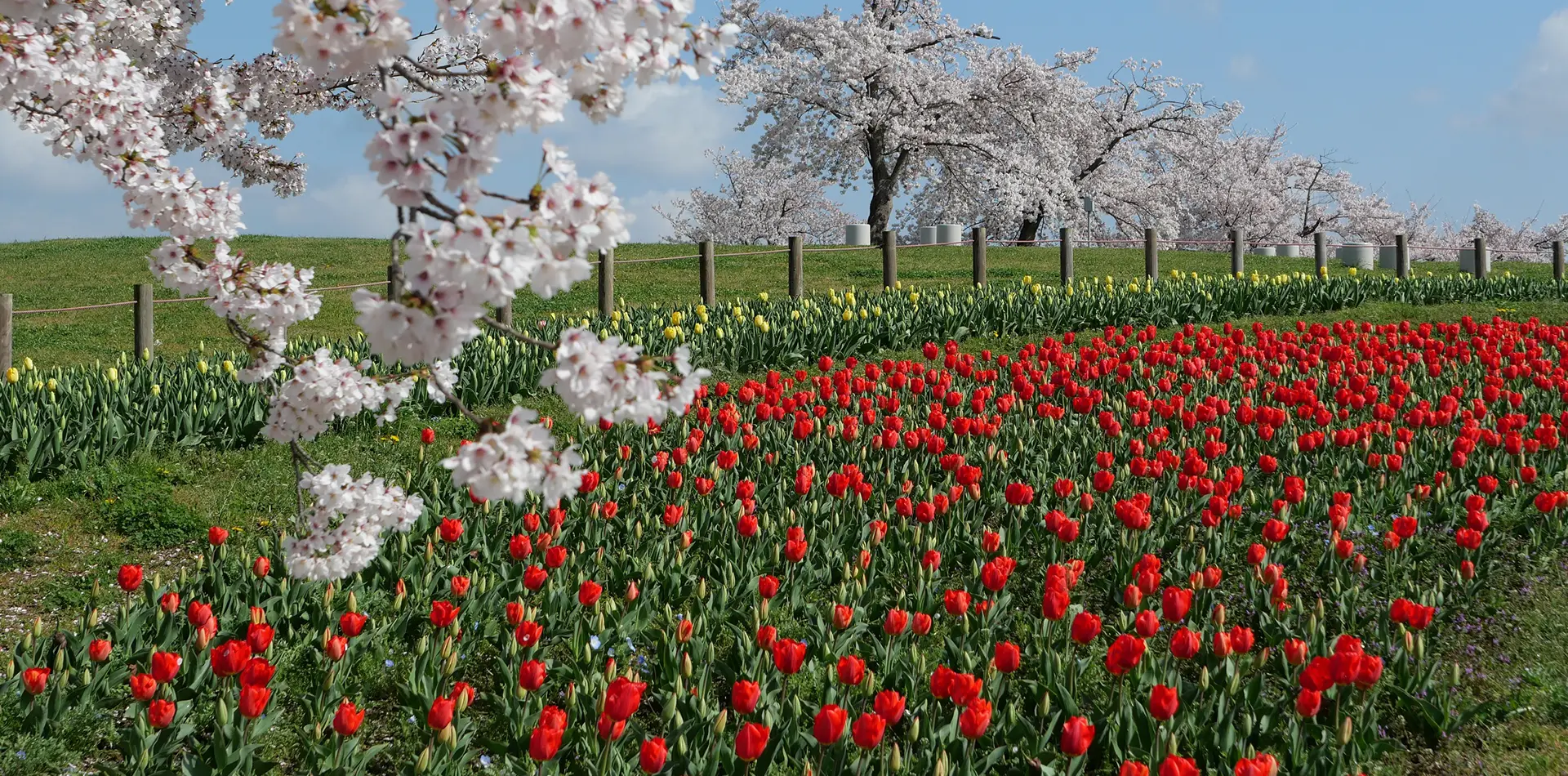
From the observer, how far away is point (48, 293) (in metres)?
22.3

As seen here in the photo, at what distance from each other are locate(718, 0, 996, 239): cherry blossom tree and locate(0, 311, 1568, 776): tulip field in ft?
74.9

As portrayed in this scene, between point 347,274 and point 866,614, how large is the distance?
20735 mm

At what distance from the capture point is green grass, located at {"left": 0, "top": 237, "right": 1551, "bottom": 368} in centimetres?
1758

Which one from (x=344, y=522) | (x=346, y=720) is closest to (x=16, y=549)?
(x=344, y=522)

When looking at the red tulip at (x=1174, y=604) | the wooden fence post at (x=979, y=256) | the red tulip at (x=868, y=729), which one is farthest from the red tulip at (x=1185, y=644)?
the wooden fence post at (x=979, y=256)

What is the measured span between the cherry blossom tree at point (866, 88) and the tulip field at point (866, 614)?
22.8 meters

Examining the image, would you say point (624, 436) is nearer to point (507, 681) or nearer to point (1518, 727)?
point (507, 681)

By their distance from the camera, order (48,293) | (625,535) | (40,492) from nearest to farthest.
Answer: (625,535) → (40,492) → (48,293)

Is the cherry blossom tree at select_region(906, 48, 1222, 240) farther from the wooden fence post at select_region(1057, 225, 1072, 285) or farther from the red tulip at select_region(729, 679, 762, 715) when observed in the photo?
the red tulip at select_region(729, 679, 762, 715)

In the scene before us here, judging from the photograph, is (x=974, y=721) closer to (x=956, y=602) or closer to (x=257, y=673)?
(x=956, y=602)

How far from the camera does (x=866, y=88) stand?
30.5 m

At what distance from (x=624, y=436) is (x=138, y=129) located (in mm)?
3846

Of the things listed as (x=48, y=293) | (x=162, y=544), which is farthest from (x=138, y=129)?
(x=48, y=293)

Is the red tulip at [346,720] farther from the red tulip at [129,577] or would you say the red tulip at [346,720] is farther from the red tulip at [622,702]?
the red tulip at [129,577]
